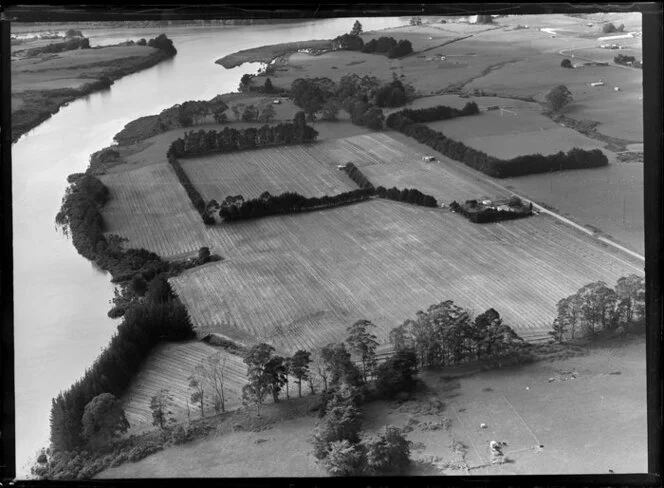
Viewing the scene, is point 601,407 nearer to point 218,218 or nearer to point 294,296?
point 294,296

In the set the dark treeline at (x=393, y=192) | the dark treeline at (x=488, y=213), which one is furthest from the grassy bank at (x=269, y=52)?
the dark treeline at (x=488, y=213)

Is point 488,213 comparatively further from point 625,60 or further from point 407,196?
point 625,60

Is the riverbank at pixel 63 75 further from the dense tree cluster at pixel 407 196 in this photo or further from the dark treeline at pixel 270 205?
the dense tree cluster at pixel 407 196

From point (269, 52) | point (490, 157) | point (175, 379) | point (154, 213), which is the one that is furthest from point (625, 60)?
point (175, 379)

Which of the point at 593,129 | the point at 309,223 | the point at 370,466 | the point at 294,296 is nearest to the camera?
the point at 370,466

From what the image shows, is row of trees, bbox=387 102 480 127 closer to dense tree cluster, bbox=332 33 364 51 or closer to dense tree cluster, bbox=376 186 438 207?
dense tree cluster, bbox=376 186 438 207

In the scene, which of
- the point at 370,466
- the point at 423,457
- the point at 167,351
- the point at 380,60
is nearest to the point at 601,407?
the point at 423,457
